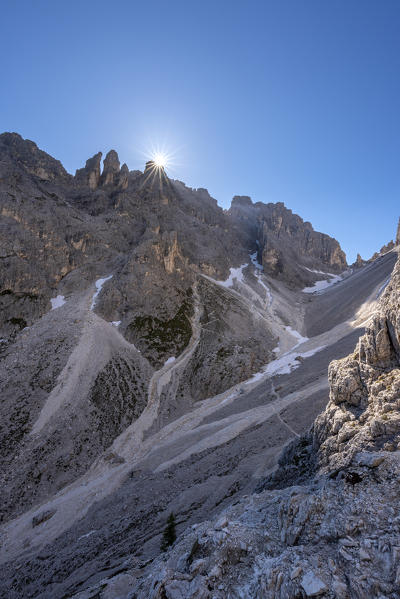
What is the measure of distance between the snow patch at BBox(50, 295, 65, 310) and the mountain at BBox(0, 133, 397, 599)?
246 millimetres

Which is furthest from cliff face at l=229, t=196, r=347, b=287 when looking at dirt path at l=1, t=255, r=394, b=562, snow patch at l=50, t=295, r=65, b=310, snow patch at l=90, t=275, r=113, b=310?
dirt path at l=1, t=255, r=394, b=562

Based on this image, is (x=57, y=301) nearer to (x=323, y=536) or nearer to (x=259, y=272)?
(x=323, y=536)

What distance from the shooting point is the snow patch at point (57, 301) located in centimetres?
7394

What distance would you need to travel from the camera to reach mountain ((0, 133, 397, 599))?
25.5 metres

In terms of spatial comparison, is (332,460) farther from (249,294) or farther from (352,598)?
(249,294)

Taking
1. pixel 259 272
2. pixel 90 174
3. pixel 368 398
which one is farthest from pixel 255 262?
pixel 368 398

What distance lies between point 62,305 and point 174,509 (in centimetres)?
6132

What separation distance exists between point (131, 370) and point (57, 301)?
3059 centimetres


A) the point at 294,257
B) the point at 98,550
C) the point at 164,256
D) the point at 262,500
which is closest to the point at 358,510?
the point at 262,500

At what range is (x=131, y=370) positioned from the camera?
203 ft

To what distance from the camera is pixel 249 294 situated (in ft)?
362

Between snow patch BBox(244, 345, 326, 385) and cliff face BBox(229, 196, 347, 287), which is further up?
cliff face BBox(229, 196, 347, 287)

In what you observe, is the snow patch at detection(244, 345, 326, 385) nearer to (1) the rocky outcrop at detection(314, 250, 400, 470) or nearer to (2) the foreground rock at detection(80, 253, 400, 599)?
(1) the rocky outcrop at detection(314, 250, 400, 470)

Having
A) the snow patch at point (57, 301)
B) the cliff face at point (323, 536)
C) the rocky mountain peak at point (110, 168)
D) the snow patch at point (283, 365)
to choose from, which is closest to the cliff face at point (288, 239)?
the rocky mountain peak at point (110, 168)
